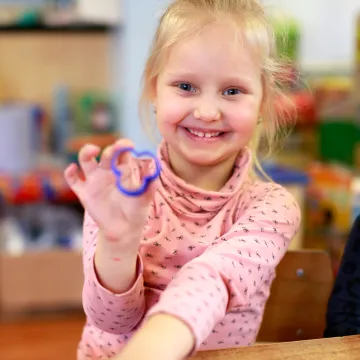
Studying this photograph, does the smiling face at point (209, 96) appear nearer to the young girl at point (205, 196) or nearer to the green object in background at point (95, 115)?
the young girl at point (205, 196)

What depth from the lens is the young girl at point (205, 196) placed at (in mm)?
788

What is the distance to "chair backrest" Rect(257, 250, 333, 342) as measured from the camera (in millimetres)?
1104

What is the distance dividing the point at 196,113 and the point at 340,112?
1865 mm

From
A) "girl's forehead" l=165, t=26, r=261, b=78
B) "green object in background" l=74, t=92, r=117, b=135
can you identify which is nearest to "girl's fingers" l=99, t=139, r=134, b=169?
"girl's forehead" l=165, t=26, r=261, b=78

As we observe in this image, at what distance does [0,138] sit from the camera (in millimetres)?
2619

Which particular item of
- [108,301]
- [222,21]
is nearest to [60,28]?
[222,21]

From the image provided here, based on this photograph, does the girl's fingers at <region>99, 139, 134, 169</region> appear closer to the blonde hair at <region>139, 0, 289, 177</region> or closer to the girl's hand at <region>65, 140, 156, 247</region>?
the girl's hand at <region>65, 140, 156, 247</region>

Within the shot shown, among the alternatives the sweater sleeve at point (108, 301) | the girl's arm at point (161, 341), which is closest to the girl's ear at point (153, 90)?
the sweater sleeve at point (108, 301)

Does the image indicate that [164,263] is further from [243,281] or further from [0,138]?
[0,138]

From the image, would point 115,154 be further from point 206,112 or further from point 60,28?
point 60,28

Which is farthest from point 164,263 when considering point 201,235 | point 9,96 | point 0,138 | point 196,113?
point 9,96

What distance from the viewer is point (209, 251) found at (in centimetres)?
79

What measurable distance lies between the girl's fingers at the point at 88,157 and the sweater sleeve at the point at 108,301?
13 centimetres

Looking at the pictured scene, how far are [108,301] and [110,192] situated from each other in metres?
0.16
